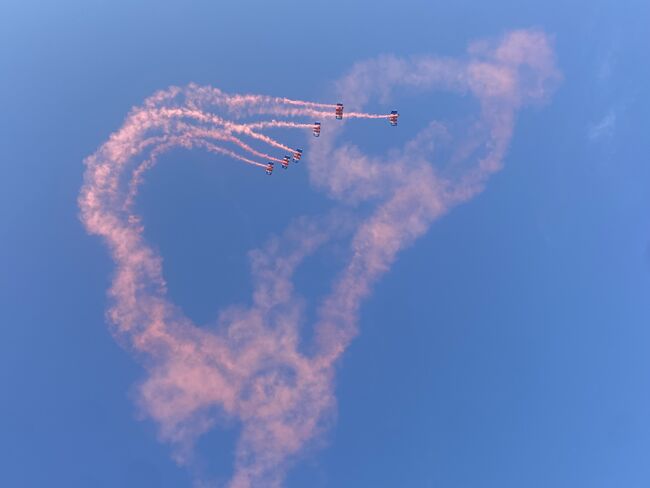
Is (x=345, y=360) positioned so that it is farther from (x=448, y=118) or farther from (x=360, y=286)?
(x=448, y=118)

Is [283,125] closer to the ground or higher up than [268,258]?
higher up

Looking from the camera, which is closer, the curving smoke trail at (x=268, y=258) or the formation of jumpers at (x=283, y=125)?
the curving smoke trail at (x=268, y=258)

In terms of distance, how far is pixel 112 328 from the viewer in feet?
181

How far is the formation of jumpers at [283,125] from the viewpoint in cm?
5650

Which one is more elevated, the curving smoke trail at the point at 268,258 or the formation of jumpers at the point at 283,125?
the formation of jumpers at the point at 283,125

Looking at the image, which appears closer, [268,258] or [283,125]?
[268,258]

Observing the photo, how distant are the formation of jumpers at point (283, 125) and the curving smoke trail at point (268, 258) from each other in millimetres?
293

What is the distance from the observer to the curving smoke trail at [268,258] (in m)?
55.3

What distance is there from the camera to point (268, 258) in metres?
56.8

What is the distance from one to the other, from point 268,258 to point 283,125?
19757 mm

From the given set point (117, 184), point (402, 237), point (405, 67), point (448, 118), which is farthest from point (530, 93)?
point (117, 184)

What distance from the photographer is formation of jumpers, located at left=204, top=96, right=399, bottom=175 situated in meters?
56.5

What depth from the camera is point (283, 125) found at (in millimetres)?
57406

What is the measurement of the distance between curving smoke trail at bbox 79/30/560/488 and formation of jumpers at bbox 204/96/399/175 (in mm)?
293
